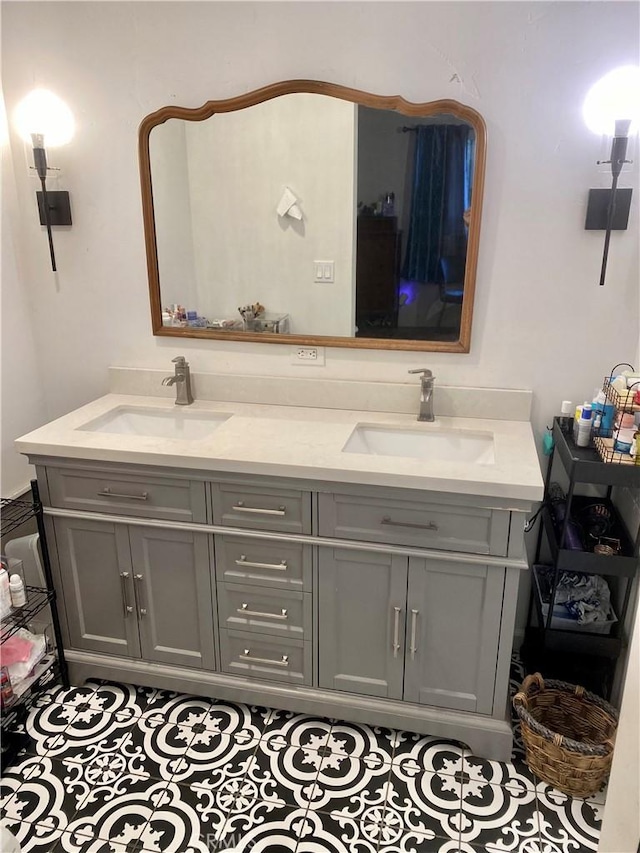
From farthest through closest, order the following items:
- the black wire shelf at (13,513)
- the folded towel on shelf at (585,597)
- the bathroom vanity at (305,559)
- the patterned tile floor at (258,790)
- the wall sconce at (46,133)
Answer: the wall sconce at (46,133) < the black wire shelf at (13,513) < the folded towel on shelf at (585,597) < the bathroom vanity at (305,559) < the patterned tile floor at (258,790)

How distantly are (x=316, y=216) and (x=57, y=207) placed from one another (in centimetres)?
96

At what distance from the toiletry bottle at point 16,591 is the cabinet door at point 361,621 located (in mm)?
924

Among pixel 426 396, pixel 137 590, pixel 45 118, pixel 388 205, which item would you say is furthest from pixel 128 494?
pixel 45 118

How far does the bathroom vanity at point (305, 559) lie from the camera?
1790 mm

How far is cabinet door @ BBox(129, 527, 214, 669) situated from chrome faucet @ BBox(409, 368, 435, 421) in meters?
0.82

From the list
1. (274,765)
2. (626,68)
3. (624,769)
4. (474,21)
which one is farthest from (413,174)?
(274,765)

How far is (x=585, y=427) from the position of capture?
1874mm

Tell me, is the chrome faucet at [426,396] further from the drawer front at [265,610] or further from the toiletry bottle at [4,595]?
the toiletry bottle at [4,595]

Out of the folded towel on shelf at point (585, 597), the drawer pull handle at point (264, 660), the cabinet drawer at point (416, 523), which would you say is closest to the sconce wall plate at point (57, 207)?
the cabinet drawer at point (416, 523)

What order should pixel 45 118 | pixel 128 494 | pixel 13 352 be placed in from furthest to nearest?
pixel 13 352 → pixel 45 118 → pixel 128 494

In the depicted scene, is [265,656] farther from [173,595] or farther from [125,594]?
[125,594]

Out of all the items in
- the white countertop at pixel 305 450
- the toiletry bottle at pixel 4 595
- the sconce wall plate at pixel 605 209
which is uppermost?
the sconce wall plate at pixel 605 209

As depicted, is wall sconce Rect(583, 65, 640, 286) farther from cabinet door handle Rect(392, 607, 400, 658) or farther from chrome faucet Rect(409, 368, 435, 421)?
cabinet door handle Rect(392, 607, 400, 658)

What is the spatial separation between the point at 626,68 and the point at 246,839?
232 cm
